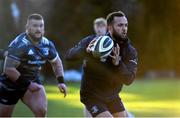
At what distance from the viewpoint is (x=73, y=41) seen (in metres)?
38.6

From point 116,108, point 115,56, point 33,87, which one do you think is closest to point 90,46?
point 115,56

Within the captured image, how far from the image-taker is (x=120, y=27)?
7770mm

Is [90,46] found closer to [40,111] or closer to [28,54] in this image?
[28,54]

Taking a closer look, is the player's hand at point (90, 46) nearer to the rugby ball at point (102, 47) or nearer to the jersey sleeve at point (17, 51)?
the rugby ball at point (102, 47)

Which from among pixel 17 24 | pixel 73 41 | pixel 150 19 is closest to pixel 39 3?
pixel 17 24

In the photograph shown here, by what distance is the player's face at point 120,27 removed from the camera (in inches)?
305

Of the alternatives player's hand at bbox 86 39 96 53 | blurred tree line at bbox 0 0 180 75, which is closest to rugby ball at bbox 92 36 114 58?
player's hand at bbox 86 39 96 53

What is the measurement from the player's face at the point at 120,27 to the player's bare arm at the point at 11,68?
1.68m

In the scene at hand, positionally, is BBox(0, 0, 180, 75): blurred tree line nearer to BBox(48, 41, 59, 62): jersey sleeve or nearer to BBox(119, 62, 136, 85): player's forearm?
BBox(48, 41, 59, 62): jersey sleeve

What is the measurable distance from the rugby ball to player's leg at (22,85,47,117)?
1716 mm

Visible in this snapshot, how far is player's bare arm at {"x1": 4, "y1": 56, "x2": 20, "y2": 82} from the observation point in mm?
8664

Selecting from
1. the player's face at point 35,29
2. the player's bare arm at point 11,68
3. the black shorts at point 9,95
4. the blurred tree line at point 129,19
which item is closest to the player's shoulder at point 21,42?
the player's face at point 35,29

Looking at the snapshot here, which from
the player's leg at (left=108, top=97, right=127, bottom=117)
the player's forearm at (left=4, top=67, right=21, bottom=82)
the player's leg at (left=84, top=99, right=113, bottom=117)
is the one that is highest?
the player's forearm at (left=4, top=67, right=21, bottom=82)

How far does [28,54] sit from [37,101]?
71cm
